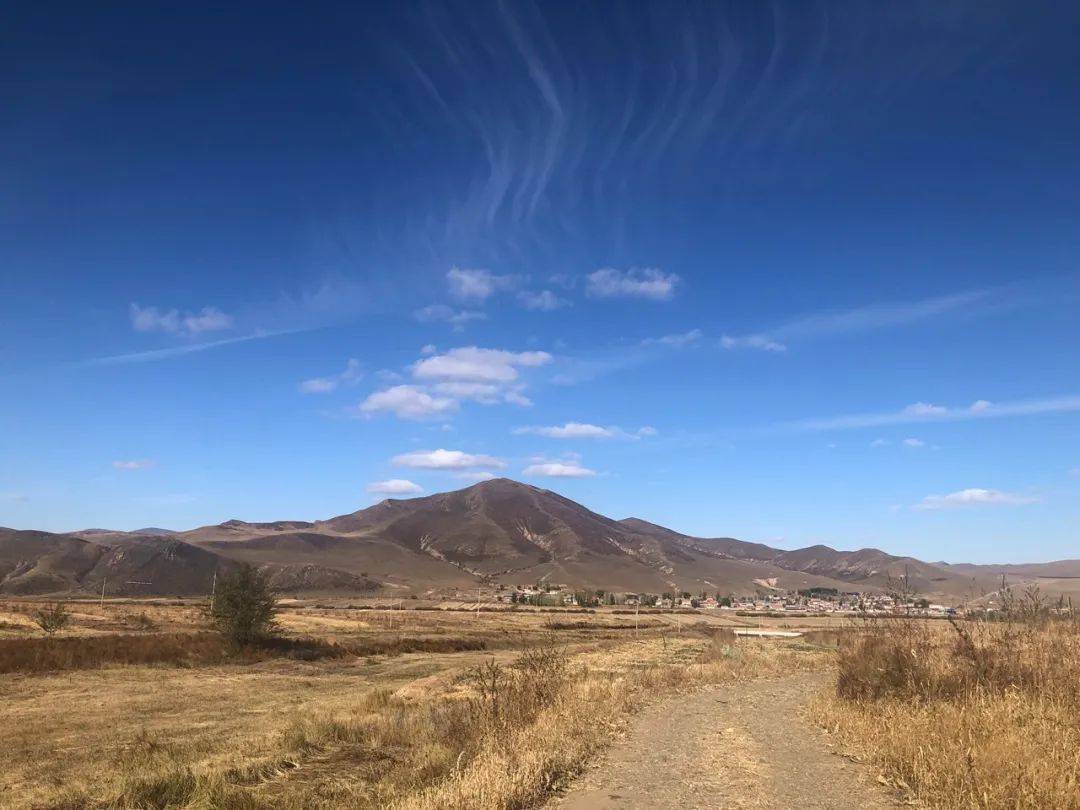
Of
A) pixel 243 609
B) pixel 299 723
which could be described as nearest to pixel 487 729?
pixel 299 723

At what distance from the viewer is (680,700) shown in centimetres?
1997

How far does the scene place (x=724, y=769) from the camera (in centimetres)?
1090

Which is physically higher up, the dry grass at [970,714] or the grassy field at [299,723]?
the dry grass at [970,714]

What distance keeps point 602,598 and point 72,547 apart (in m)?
127

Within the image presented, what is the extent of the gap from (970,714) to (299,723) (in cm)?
1489

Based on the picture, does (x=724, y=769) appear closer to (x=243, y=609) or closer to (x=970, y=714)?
(x=970, y=714)

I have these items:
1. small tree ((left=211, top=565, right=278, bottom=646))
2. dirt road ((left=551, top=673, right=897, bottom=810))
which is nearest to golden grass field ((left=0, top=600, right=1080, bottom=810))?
dirt road ((left=551, top=673, right=897, bottom=810))

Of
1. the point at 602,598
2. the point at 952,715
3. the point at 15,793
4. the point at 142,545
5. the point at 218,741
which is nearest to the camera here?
the point at 952,715

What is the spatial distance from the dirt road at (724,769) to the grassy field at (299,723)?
2.28 feet

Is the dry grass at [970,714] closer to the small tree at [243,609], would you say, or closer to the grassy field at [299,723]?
the grassy field at [299,723]

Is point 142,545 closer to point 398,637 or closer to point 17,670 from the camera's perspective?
point 398,637

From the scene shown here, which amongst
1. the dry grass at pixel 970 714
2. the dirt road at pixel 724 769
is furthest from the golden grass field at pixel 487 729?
the dirt road at pixel 724 769

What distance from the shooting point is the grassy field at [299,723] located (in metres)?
11.5

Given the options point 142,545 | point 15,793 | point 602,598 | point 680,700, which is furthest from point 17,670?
point 142,545
